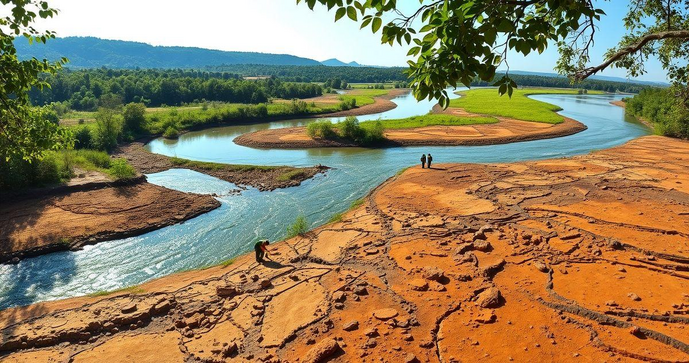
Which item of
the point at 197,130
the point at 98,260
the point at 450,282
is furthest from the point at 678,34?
the point at 197,130

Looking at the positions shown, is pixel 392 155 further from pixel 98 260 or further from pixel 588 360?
pixel 588 360

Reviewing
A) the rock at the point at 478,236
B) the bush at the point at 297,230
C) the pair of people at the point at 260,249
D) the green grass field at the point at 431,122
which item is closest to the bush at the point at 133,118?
the green grass field at the point at 431,122

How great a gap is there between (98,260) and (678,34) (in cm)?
2124

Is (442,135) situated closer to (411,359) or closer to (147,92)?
(411,359)

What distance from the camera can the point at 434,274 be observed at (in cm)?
1227

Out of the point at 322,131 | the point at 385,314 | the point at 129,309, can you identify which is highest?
the point at 322,131

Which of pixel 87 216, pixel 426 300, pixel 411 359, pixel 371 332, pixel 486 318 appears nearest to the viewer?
pixel 411 359

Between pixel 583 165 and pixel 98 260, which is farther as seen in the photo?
pixel 583 165

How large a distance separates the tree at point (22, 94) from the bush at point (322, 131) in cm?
3717

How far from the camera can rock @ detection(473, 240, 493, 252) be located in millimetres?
14053

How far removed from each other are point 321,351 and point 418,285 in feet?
13.8

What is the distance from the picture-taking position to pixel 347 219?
19797 millimetres

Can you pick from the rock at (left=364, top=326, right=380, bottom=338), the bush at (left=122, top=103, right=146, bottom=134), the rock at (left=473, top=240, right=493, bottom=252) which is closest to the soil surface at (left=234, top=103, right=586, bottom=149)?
the bush at (left=122, top=103, right=146, bottom=134)

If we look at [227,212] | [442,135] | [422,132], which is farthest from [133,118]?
[442,135]
